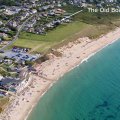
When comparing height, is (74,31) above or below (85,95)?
above

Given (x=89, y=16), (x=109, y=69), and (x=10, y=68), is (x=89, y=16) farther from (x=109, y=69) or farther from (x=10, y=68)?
(x=10, y=68)

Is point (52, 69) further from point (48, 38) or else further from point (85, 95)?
point (48, 38)

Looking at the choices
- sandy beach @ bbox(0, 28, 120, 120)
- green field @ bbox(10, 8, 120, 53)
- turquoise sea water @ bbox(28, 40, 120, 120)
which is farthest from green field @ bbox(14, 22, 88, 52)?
turquoise sea water @ bbox(28, 40, 120, 120)

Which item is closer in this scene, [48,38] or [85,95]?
[85,95]

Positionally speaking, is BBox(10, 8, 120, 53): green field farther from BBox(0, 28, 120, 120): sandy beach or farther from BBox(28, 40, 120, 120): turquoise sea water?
BBox(28, 40, 120, 120): turquoise sea water

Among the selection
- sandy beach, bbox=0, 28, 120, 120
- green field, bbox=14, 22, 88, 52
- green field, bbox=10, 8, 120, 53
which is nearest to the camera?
sandy beach, bbox=0, 28, 120, 120

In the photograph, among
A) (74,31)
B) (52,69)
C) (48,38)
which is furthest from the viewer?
(74,31)

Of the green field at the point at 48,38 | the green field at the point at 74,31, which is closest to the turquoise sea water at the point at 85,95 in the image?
the green field at the point at 48,38

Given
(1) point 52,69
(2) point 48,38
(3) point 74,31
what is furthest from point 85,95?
(3) point 74,31
